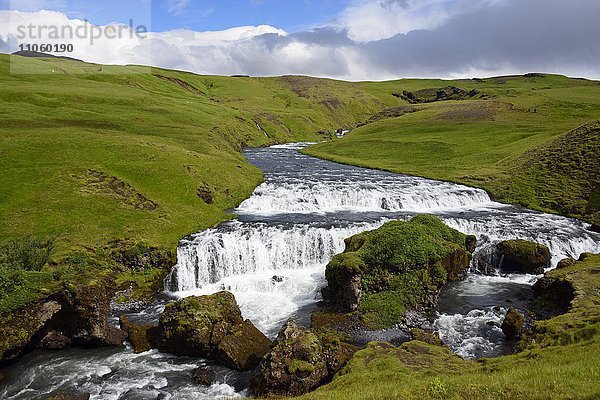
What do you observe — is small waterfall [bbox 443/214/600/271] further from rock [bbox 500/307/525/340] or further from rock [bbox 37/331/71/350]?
rock [bbox 37/331/71/350]

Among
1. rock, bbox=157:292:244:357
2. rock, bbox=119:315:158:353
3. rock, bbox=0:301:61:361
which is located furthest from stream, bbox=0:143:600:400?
rock, bbox=0:301:61:361

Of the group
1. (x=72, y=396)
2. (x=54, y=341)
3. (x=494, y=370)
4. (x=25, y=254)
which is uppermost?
(x=25, y=254)

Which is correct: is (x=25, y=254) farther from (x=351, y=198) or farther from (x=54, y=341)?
(x=351, y=198)

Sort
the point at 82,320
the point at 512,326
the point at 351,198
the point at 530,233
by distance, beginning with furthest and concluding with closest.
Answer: the point at 351,198, the point at 530,233, the point at 82,320, the point at 512,326

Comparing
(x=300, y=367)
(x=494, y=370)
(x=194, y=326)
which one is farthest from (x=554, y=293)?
(x=194, y=326)

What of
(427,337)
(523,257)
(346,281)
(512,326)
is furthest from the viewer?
(523,257)

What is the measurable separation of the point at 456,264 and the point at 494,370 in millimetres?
20569

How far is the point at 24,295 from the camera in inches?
1065

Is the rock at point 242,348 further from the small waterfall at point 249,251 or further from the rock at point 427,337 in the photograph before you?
the small waterfall at point 249,251

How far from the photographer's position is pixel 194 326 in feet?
89.0

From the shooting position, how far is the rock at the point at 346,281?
103 feet

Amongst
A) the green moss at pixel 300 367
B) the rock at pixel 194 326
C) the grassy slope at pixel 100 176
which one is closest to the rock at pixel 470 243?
the rock at pixel 194 326

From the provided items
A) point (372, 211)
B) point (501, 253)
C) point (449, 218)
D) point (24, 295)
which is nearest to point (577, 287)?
point (501, 253)

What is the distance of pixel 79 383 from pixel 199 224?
82.0ft
